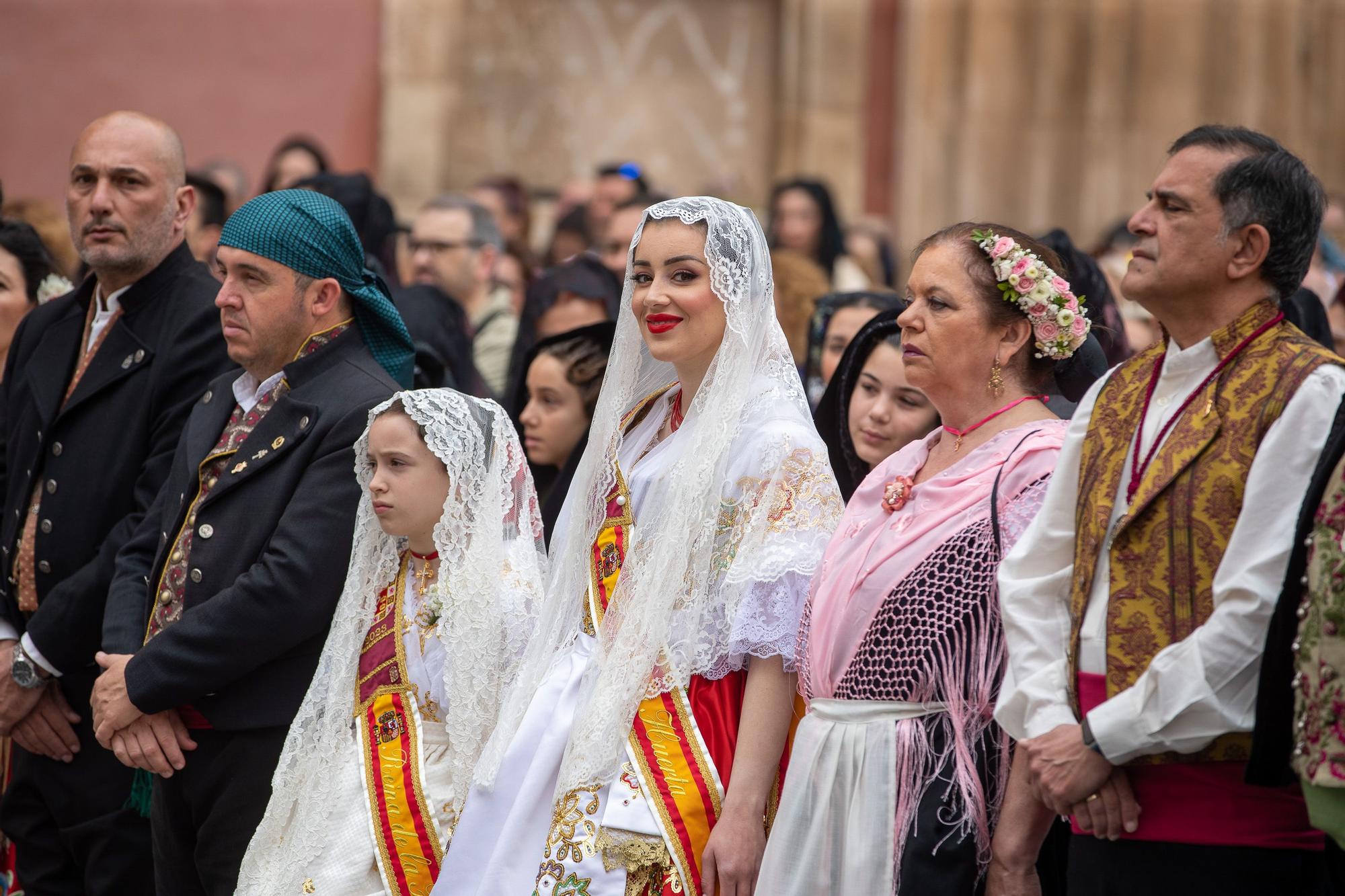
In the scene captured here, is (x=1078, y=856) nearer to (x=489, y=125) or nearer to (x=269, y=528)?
(x=269, y=528)

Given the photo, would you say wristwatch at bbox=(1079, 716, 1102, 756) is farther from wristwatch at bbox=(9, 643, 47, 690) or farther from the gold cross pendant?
wristwatch at bbox=(9, 643, 47, 690)

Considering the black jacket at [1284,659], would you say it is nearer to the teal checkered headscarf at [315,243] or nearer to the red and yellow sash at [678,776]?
the red and yellow sash at [678,776]

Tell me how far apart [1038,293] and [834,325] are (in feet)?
6.64

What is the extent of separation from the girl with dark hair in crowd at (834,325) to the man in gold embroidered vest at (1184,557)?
77.1 inches

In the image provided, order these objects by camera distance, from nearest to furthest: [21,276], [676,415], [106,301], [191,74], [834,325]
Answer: [676,415] < [106,301] < [834,325] < [21,276] < [191,74]

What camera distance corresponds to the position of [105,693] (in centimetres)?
394

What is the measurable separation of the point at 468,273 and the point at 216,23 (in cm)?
404

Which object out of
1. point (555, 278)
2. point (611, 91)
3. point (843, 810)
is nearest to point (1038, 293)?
point (843, 810)

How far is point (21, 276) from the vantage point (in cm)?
539

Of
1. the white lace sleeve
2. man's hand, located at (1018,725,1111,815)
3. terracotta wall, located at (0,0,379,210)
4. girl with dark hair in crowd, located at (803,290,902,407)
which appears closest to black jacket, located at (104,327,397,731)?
the white lace sleeve

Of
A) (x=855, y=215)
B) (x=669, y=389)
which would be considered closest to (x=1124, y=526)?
(x=669, y=389)

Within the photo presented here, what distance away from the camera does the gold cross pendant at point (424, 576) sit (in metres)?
3.89

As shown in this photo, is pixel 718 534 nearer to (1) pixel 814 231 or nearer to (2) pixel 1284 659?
(2) pixel 1284 659

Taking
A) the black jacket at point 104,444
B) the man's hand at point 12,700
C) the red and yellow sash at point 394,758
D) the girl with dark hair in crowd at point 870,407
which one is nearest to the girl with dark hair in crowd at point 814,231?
the girl with dark hair in crowd at point 870,407
